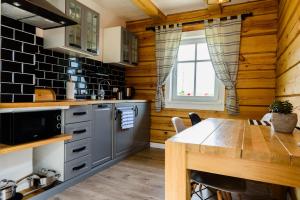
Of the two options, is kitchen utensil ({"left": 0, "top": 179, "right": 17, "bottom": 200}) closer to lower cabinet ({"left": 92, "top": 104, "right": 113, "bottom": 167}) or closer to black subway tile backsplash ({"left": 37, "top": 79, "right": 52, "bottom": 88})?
lower cabinet ({"left": 92, "top": 104, "right": 113, "bottom": 167})

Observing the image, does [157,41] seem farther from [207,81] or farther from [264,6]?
[264,6]

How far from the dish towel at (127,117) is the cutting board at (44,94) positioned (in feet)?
3.04

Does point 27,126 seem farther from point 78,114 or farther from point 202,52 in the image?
point 202,52

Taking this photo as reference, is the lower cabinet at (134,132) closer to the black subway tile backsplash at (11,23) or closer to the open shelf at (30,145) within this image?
the open shelf at (30,145)

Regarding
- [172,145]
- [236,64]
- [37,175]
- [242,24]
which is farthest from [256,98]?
[37,175]

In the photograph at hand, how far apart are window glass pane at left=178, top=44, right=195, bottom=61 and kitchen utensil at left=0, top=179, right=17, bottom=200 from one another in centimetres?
312

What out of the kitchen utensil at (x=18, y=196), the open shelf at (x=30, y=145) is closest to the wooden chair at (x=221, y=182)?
the open shelf at (x=30, y=145)

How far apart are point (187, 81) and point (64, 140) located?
2.46 m

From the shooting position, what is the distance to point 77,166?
224 cm

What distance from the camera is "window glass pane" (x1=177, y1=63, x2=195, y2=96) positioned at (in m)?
3.72

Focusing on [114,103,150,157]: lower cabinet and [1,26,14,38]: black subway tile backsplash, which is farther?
[114,103,150,157]: lower cabinet

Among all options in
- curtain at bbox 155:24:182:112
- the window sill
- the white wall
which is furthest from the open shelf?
the window sill

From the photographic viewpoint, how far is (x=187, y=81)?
376 centimetres

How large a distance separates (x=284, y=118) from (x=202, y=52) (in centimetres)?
248
